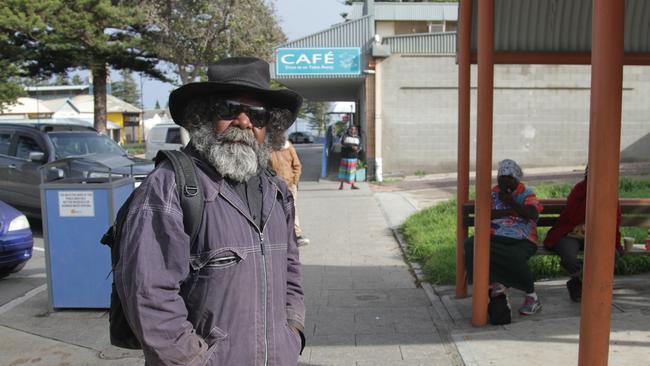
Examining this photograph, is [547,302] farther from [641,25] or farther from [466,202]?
[641,25]

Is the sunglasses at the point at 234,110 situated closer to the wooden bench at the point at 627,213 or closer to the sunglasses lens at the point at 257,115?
the sunglasses lens at the point at 257,115

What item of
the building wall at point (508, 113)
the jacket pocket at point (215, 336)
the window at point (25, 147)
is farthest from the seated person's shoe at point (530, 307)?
the building wall at point (508, 113)

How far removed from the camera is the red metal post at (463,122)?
17.7 ft

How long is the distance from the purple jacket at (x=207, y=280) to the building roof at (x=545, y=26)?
5.24 meters

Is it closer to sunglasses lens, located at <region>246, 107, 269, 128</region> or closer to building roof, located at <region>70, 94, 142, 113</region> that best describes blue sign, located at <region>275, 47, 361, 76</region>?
sunglasses lens, located at <region>246, 107, 269, 128</region>

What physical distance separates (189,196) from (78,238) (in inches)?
158

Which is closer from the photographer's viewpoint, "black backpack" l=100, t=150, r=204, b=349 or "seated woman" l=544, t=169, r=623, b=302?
"black backpack" l=100, t=150, r=204, b=349

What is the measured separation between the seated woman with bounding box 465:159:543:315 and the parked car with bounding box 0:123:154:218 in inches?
260

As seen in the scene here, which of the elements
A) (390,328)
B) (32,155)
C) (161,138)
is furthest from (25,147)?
(390,328)

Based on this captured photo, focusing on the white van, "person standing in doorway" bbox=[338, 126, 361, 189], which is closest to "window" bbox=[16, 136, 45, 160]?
the white van

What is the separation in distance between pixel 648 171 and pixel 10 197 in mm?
15651

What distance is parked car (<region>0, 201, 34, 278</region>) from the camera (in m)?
6.87

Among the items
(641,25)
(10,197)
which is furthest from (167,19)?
(641,25)

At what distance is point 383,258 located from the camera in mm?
7934
